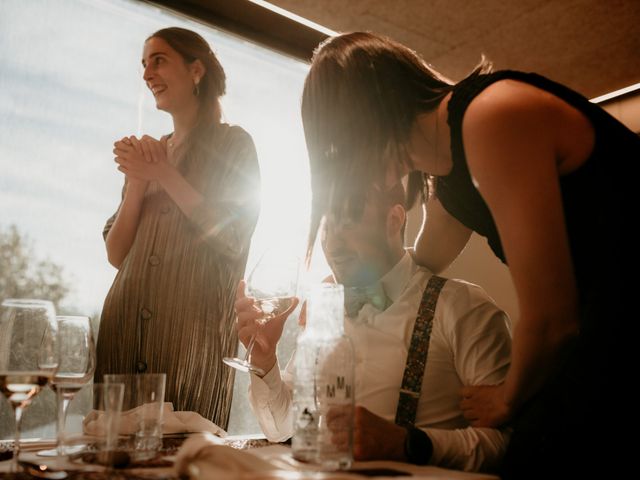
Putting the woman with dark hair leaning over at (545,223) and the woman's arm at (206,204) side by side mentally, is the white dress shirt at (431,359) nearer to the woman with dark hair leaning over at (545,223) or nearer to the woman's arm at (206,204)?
the woman with dark hair leaning over at (545,223)

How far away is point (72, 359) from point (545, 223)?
760 millimetres

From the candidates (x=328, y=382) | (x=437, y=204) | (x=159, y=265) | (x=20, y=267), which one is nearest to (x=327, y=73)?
(x=437, y=204)

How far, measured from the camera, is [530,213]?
31.4 inches

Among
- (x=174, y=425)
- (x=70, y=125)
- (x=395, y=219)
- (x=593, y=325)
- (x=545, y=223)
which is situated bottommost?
(x=174, y=425)

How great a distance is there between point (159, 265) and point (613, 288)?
1.31 metres

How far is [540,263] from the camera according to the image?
794mm

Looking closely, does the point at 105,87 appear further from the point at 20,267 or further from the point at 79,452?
the point at 79,452

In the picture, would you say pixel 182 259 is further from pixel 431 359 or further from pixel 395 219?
pixel 431 359

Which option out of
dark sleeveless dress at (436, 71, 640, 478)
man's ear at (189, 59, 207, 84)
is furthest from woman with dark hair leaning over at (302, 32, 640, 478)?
man's ear at (189, 59, 207, 84)

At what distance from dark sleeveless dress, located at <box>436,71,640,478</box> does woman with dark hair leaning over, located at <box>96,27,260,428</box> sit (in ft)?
3.27

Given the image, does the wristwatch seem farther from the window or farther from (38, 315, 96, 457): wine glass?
the window

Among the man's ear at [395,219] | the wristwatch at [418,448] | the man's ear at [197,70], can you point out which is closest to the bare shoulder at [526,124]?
the wristwatch at [418,448]

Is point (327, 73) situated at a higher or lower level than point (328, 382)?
higher

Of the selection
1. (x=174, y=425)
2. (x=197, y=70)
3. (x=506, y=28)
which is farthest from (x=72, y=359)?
(x=506, y=28)
